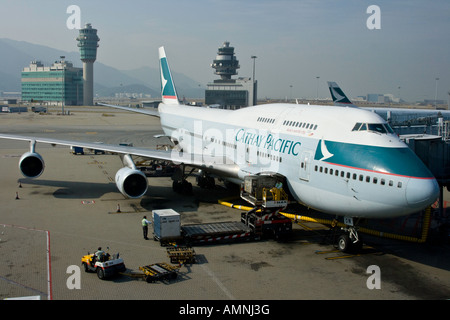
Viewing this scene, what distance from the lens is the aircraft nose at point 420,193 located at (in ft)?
47.6

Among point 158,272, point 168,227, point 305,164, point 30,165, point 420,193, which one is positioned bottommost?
point 158,272

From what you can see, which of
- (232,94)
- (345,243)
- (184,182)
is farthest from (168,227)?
(232,94)

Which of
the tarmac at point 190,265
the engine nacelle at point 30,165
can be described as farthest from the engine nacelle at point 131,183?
the engine nacelle at point 30,165

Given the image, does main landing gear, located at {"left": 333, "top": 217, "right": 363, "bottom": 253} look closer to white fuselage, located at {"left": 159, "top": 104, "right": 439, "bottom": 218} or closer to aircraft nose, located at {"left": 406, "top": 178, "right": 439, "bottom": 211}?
white fuselage, located at {"left": 159, "top": 104, "right": 439, "bottom": 218}

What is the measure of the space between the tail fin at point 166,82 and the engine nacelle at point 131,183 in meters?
17.5

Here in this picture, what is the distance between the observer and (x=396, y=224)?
22922mm

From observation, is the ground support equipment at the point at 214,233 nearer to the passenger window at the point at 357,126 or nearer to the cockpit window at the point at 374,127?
the passenger window at the point at 357,126

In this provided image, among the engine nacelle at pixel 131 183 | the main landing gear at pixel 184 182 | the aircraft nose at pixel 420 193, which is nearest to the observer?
the aircraft nose at pixel 420 193

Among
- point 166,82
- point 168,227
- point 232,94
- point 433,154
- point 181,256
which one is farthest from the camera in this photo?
point 232,94

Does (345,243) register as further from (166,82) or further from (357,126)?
(166,82)

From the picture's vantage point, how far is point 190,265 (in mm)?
16391

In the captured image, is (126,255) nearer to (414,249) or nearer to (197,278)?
(197,278)

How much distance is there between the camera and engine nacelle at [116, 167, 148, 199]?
76.2 feet

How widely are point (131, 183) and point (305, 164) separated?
A: 1032 cm
